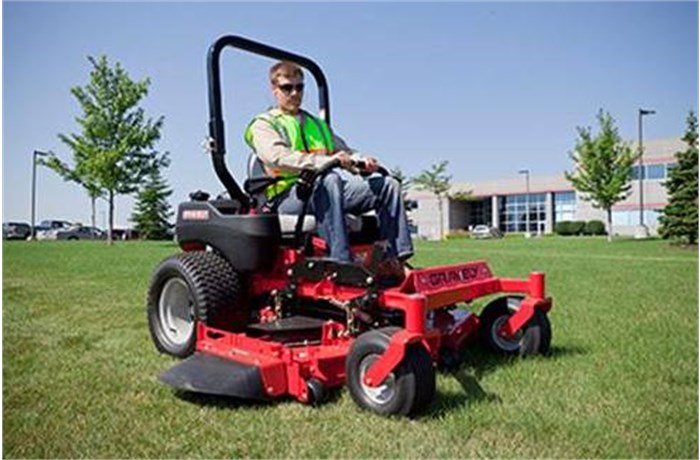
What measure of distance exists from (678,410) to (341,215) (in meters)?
2.29

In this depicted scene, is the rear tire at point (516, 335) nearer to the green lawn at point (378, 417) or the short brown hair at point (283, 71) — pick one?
the green lawn at point (378, 417)

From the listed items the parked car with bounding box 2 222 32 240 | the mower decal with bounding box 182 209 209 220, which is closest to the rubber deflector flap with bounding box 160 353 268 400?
the mower decal with bounding box 182 209 209 220

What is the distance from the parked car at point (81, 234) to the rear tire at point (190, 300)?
174ft

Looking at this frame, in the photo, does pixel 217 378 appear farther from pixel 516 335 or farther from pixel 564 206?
pixel 564 206

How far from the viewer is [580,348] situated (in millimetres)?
5383

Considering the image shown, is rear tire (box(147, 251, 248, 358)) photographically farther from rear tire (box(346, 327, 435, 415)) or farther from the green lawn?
rear tire (box(346, 327, 435, 415))

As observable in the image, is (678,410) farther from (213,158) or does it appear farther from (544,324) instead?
(213,158)

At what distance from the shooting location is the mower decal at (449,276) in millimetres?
4219

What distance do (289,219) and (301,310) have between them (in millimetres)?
662

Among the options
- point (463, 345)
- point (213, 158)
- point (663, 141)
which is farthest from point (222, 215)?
point (663, 141)

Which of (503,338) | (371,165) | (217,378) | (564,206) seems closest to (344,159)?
(371,165)

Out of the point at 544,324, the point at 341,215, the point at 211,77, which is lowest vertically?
the point at 544,324

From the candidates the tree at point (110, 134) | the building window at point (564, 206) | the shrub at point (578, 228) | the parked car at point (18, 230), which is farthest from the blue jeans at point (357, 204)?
the building window at point (564, 206)

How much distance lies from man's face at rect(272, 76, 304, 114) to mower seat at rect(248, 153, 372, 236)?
0.44 metres
